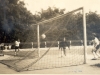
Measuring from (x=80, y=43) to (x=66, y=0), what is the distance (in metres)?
17.2

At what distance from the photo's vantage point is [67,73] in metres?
6.69

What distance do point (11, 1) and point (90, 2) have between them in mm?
16613

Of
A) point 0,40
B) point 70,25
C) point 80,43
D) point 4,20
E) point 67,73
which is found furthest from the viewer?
point 80,43

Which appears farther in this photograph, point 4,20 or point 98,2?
point 4,20

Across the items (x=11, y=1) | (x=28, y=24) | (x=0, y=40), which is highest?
(x=11, y=1)

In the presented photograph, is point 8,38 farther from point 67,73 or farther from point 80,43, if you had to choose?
point 67,73

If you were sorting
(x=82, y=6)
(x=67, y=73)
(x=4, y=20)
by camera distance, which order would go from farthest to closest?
(x=4, y=20), (x=82, y=6), (x=67, y=73)

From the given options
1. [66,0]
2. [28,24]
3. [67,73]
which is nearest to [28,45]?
[28,24]

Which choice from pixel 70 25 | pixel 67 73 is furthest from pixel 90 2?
pixel 70 25

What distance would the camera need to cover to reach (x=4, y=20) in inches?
808

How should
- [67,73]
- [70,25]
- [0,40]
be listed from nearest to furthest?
[67,73] < [70,25] < [0,40]

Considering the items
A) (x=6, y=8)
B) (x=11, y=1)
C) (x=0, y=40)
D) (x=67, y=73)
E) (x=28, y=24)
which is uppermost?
(x=11, y=1)

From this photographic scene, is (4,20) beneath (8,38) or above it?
above

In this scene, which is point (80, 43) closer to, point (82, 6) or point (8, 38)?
point (8, 38)
